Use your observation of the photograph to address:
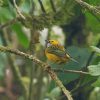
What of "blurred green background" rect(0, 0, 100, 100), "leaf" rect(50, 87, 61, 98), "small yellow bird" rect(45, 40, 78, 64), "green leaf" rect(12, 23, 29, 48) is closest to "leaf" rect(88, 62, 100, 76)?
"blurred green background" rect(0, 0, 100, 100)

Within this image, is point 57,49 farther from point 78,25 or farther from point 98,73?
point 78,25

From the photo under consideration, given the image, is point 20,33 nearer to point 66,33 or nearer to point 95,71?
point 66,33

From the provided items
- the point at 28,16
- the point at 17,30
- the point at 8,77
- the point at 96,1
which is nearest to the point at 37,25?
the point at 28,16

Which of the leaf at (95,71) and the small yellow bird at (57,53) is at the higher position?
the small yellow bird at (57,53)

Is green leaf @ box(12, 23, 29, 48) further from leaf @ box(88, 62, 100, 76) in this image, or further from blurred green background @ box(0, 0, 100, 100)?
leaf @ box(88, 62, 100, 76)

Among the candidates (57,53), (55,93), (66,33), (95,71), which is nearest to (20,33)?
(66,33)

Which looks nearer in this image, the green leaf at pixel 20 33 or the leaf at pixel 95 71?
the leaf at pixel 95 71

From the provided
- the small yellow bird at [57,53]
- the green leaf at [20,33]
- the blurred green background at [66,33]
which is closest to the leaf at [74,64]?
the blurred green background at [66,33]

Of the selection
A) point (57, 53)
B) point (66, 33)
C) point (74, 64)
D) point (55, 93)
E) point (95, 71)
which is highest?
point (66, 33)

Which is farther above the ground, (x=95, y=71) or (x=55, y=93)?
(x=55, y=93)

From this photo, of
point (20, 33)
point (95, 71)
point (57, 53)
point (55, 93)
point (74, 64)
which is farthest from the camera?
point (20, 33)

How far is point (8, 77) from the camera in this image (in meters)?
2.92

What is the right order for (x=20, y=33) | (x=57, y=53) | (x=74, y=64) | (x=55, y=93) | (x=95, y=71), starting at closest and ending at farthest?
(x=95, y=71) → (x=57, y=53) → (x=74, y=64) → (x=55, y=93) → (x=20, y=33)

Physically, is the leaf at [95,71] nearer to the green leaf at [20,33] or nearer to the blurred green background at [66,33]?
the blurred green background at [66,33]
